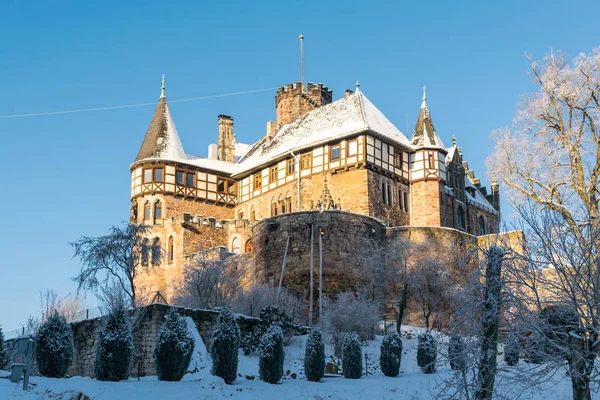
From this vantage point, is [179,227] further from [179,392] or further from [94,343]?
[179,392]

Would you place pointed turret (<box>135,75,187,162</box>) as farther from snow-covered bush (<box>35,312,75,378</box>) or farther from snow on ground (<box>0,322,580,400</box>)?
snow-covered bush (<box>35,312,75,378</box>)

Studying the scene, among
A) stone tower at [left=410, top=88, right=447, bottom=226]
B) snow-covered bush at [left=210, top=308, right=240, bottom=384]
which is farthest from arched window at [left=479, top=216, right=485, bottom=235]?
snow-covered bush at [left=210, top=308, right=240, bottom=384]

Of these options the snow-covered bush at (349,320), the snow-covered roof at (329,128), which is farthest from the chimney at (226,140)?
the snow-covered bush at (349,320)

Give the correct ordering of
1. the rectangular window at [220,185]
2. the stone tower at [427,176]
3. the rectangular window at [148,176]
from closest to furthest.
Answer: the stone tower at [427,176] → the rectangular window at [148,176] → the rectangular window at [220,185]

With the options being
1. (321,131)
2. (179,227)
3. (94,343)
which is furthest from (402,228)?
(94,343)

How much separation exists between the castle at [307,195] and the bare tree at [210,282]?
4.79 ft

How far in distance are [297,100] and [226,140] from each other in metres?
6.47

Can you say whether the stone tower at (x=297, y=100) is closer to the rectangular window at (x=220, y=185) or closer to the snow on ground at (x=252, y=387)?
the rectangular window at (x=220, y=185)

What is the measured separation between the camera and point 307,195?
54.6 m

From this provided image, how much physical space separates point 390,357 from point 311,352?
12.7 ft

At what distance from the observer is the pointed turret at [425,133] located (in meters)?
55.5

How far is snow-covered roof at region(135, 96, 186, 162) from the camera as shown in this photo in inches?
2324

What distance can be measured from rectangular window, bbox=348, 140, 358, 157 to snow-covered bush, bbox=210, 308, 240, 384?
89.2ft

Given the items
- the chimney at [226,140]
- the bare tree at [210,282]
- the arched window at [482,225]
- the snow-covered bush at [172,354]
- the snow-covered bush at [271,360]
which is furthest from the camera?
the chimney at [226,140]
